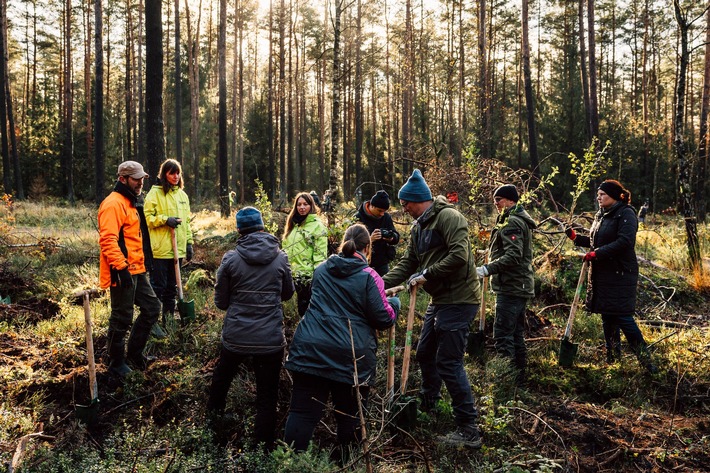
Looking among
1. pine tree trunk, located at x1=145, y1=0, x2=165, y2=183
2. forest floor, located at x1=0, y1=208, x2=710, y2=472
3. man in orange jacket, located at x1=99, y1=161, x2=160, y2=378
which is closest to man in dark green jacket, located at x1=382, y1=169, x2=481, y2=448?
forest floor, located at x1=0, y1=208, x2=710, y2=472

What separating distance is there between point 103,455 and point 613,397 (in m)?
5.17

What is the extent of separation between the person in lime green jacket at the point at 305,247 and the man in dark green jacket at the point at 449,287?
1548 mm

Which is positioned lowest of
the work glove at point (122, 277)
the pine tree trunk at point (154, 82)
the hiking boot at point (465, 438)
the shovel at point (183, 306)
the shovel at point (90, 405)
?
the hiking boot at point (465, 438)

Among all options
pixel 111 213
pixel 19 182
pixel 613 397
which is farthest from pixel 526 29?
pixel 19 182

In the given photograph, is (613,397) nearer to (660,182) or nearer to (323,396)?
(323,396)

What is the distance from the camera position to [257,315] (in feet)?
12.6

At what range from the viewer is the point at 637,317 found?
7.45 m

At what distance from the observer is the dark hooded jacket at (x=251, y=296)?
381 centimetres

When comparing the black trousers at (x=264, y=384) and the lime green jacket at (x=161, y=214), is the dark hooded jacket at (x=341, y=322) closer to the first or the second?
the black trousers at (x=264, y=384)

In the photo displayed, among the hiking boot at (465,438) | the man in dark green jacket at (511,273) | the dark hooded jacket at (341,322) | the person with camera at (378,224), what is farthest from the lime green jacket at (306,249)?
the hiking boot at (465,438)

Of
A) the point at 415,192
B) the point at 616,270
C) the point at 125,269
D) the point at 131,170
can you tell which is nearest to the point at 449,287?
the point at 415,192

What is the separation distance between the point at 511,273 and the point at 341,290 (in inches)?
103

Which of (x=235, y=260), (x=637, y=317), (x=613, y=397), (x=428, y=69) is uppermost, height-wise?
(x=428, y=69)

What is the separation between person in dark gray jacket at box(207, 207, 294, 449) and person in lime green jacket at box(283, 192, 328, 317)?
1.58m
